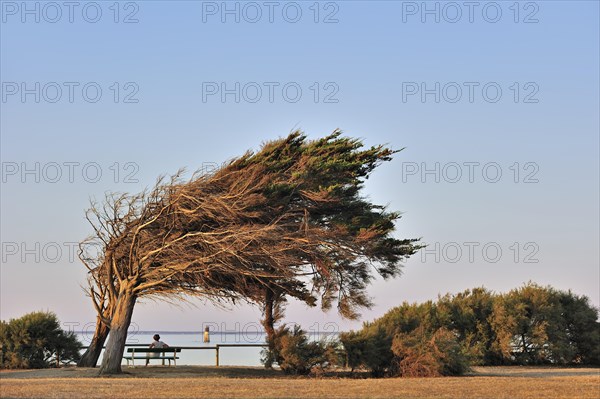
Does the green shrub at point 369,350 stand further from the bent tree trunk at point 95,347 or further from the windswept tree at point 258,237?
the bent tree trunk at point 95,347

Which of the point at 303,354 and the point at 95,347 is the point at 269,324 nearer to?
the point at 303,354

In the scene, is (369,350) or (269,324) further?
(269,324)

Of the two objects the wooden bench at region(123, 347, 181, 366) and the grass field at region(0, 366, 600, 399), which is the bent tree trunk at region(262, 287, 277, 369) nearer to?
the wooden bench at region(123, 347, 181, 366)

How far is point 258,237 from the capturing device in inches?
993

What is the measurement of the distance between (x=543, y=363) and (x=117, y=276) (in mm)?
18912

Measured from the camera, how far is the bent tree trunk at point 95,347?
2986cm

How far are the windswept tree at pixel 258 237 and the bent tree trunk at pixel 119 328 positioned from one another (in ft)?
0.13

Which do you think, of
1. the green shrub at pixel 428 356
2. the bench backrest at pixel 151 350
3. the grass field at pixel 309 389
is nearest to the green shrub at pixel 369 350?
the green shrub at pixel 428 356

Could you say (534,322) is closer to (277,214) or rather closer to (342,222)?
(342,222)

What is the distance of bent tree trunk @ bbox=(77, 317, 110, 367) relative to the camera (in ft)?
98.0

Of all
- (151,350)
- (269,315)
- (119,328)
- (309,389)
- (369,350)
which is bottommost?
(309,389)

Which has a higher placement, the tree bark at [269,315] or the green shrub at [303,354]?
the tree bark at [269,315]

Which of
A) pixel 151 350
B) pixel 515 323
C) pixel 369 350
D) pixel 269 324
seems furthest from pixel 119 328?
pixel 515 323

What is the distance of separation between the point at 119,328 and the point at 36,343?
17.4 feet
